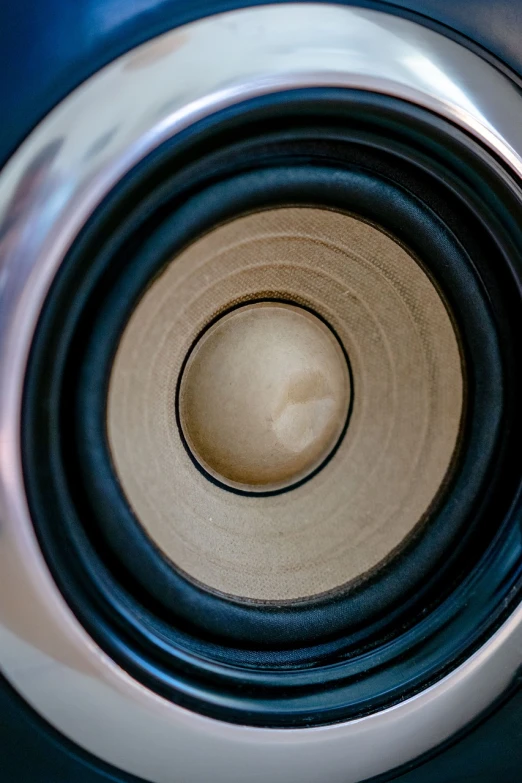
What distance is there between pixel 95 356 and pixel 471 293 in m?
0.26

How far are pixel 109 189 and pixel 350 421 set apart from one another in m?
0.26

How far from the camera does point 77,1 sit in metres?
0.43

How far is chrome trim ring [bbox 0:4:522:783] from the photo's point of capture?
404mm

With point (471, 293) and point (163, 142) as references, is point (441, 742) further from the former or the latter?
point (163, 142)

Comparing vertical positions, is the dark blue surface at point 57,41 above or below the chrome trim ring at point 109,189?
above

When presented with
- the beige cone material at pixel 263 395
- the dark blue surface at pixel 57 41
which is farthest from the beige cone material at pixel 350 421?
the dark blue surface at pixel 57 41

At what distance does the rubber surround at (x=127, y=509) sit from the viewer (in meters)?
0.42

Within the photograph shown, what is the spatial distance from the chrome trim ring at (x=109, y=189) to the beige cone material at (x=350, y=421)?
0.23 feet

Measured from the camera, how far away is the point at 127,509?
0.45 meters

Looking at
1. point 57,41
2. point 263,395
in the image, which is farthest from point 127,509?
point 57,41

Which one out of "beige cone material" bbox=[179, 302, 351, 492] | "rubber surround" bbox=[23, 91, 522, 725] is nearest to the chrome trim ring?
"rubber surround" bbox=[23, 91, 522, 725]

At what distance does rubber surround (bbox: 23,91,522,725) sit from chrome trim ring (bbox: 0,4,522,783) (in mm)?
10

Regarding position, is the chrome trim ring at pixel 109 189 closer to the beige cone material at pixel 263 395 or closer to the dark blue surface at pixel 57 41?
the dark blue surface at pixel 57 41

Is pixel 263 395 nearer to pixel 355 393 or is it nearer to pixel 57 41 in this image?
pixel 355 393
